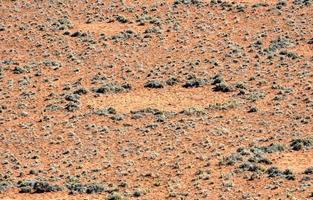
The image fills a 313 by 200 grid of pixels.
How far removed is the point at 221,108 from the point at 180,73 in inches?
264

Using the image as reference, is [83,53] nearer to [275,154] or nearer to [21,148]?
[21,148]

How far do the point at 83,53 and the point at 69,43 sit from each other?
2455 mm

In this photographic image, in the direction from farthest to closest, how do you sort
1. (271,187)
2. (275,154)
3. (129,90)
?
(129,90), (275,154), (271,187)

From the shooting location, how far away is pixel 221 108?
4294 centimetres

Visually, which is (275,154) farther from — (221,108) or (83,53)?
(83,53)

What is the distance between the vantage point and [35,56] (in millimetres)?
52344

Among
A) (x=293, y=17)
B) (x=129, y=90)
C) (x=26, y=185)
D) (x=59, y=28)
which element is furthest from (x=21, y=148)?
(x=293, y=17)

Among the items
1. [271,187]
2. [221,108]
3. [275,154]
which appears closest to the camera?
[271,187]

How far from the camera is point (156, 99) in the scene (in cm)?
4528

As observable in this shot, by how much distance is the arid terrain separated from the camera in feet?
112

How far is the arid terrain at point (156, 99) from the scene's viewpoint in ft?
112

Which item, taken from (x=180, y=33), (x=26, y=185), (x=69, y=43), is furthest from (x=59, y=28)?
(x=26, y=185)

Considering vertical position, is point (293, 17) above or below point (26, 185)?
above

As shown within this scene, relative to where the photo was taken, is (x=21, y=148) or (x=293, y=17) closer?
(x=21, y=148)
